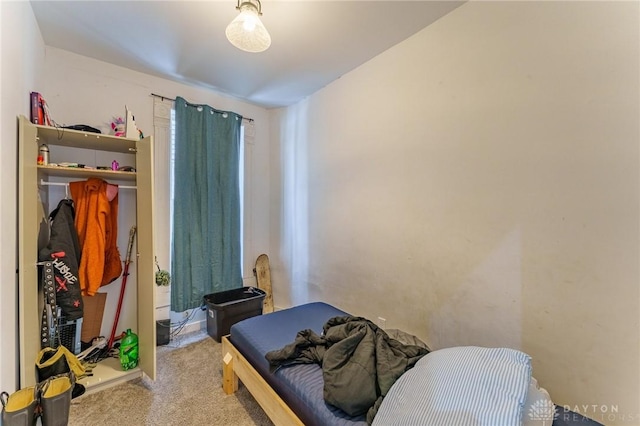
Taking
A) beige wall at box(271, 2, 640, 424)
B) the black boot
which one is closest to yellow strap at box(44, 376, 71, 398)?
the black boot

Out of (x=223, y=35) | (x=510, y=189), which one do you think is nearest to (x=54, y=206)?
(x=223, y=35)

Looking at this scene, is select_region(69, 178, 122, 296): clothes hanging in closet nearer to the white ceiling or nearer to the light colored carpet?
the light colored carpet

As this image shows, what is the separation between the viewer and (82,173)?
6.82 feet

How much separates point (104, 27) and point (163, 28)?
451mm

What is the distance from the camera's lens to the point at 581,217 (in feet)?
4.22

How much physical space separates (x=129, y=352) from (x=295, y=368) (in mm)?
1562

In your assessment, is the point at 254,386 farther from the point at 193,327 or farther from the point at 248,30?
the point at 248,30

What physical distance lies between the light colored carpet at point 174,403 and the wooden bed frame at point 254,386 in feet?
0.45

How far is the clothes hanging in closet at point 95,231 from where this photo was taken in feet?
6.85

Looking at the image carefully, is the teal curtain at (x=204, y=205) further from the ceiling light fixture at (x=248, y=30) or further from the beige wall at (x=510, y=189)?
the ceiling light fixture at (x=248, y=30)

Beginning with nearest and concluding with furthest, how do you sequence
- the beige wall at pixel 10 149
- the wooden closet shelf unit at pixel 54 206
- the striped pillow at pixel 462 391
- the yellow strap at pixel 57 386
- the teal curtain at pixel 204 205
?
the striped pillow at pixel 462 391 → the beige wall at pixel 10 149 → the yellow strap at pixel 57 386 → the wooden closet shelf unit at pixel 54 206 → the teal curtain at pixel 204 205

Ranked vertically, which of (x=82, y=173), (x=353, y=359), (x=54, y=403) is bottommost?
(x=54, y=403)

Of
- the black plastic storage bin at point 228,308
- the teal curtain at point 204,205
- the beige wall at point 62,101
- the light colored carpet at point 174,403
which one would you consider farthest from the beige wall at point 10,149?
the black plastic storage bin at point 228,308

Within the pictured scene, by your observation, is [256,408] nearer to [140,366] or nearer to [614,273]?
[140,366]
